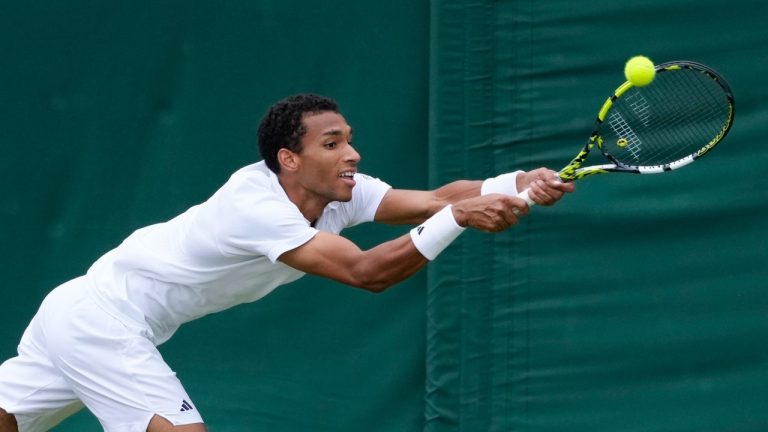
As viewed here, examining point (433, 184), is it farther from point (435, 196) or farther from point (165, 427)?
point (165, 427)

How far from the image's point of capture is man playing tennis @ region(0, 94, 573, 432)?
16.4 feet

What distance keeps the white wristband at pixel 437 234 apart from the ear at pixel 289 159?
60cm

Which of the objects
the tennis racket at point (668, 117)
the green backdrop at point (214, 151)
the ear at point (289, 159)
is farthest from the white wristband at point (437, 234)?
the green backdrop at point (214, 151)

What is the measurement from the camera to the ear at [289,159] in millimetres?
5258

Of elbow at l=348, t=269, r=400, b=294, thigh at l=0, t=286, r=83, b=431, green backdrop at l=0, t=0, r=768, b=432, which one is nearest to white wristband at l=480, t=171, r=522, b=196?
elbow at l=348, t=269, r=400, b=294

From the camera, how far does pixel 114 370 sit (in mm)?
5180

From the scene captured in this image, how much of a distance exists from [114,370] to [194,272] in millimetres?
413

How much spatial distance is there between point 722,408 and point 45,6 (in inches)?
132

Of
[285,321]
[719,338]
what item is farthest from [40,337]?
[719,338]

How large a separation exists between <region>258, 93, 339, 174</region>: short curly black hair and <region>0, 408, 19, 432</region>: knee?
123 centimetres

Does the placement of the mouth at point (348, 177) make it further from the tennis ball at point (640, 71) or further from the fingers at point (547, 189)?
the tennis ball at point (640, 71)

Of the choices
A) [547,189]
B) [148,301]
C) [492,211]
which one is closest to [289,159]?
[148,301]

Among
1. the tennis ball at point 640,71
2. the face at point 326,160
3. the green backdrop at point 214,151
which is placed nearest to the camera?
the tennis ball at point 640,71

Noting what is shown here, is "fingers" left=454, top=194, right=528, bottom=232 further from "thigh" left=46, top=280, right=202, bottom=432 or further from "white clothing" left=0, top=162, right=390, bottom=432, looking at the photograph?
"thigh" left=46, top=280, right=202, bottom=432
